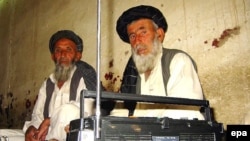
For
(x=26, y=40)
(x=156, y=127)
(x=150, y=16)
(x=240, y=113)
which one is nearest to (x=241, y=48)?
(x=240, y=113)

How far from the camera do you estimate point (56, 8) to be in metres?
3.60

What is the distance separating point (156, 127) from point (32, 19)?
3463mm

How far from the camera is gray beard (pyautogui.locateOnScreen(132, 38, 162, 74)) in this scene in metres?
2.20

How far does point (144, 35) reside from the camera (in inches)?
89.0

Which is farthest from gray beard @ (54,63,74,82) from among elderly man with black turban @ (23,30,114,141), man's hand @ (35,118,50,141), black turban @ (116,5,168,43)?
black turban @ (116,5,168,43)

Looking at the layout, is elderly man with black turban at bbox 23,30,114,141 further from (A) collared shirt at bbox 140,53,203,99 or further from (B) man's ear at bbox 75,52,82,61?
(A) collared shirt at bbox 140,53,203,99

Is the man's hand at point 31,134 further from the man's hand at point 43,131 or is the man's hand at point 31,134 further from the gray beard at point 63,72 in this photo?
the gray beard at point 63,72

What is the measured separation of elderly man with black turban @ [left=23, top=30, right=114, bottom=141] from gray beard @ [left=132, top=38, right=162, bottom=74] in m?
0.67

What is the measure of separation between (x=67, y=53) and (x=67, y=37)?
24 cm

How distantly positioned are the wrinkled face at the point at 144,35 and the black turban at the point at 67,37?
34.0 inches

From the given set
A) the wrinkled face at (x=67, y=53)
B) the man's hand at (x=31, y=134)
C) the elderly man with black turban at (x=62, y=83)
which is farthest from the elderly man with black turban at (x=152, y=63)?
the man's hand at (x=31, y=134)

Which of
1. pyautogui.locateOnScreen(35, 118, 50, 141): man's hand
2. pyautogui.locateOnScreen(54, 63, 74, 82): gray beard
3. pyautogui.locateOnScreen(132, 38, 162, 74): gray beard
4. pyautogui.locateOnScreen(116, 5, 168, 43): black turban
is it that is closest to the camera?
pyautogui.locateOnScreen(132, 38, 162, 74): gray beard

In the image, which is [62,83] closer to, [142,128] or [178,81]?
[178,81]

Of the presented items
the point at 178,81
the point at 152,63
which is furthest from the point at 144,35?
the point at 178,81
